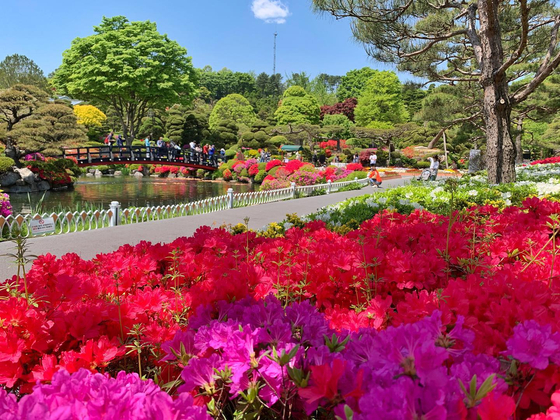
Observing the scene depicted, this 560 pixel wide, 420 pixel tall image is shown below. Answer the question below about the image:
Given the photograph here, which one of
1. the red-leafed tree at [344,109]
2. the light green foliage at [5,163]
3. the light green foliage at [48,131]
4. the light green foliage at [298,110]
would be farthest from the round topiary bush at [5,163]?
the red-leafed tree at [344,109]

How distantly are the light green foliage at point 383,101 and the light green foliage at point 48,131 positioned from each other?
105 feet

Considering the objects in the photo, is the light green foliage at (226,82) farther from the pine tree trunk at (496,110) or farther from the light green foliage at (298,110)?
the pine tree trunk at (496,110)

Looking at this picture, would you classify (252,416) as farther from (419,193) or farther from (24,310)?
(419,193)

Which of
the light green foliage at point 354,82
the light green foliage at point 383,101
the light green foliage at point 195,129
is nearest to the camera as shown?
the light green foliage at point 195,129

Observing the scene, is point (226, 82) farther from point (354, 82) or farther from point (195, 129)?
point (195, 129)

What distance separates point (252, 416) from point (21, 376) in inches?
27.8

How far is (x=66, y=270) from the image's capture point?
188 centimetres

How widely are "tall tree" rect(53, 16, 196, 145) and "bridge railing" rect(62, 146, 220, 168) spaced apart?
583 centimetres

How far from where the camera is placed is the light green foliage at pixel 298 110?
4544 centimetres

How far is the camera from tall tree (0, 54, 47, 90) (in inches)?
1704

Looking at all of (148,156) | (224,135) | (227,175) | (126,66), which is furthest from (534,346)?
(224,135)

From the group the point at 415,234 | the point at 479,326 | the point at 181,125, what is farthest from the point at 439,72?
the point at 181,125

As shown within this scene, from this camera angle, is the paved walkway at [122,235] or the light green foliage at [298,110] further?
the light green foliage at [298,110]

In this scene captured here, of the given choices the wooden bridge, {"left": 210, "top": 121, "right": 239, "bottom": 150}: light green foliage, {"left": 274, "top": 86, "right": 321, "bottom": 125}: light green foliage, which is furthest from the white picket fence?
{"left": 274, "top": 86, "right": 321, "bottom": 125}: light green foliage
